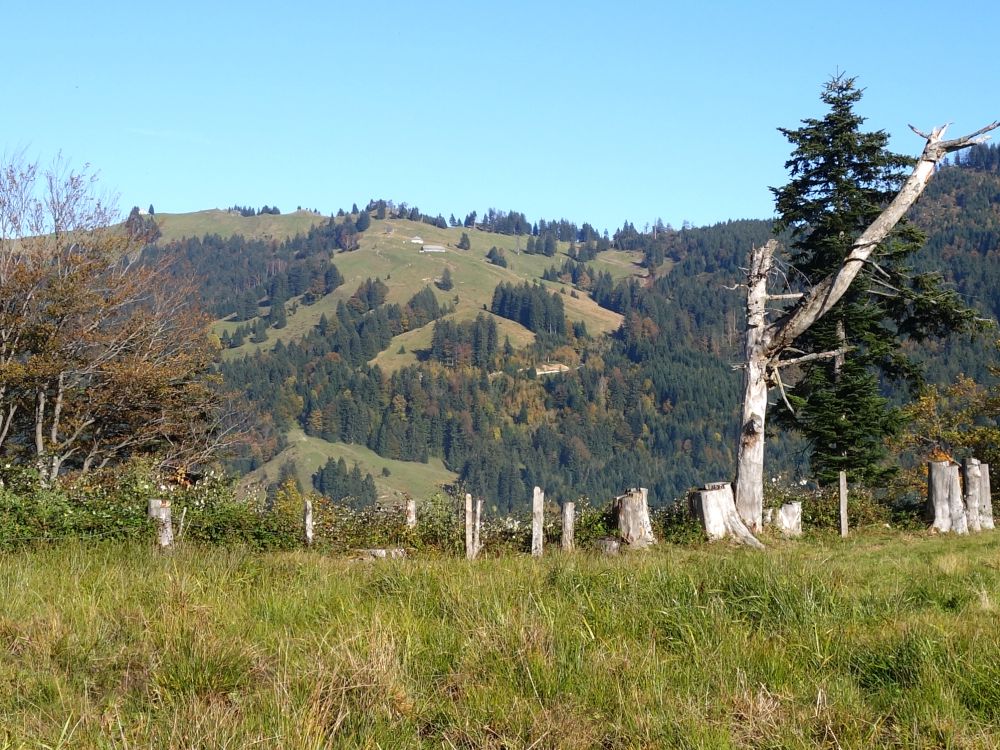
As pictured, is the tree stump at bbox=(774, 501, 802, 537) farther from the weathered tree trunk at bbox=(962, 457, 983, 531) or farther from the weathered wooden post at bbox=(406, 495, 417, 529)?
the weathered wooden post at bbox=(406, 495, 417, 529)

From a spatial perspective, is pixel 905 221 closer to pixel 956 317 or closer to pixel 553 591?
pixel 956 317

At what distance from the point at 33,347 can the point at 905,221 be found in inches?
1012

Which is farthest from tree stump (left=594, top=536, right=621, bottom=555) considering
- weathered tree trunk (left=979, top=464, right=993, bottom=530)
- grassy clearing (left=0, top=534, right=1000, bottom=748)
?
weathered tree trunk (left=979, top=464, right=993, bottom=530)

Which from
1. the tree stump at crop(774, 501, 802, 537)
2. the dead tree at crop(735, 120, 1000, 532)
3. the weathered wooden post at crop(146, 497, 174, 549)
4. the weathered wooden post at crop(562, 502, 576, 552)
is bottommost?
the tree stump at crop(774, 501, 802, 537)

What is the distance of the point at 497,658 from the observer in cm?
562

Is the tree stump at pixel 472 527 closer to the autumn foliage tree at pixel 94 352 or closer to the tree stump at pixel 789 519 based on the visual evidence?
the tree stump at pixel 789 519

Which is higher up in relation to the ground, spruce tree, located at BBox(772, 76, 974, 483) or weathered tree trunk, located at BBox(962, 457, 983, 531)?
spruce tree, located at BBox(772, 76, 974, 483)

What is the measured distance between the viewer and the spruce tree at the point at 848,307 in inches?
1166

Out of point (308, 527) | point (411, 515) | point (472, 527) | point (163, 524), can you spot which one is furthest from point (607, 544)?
point (163, 524)

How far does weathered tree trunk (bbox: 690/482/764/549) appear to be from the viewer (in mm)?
16625

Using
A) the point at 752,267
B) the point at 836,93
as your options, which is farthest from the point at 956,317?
the point at 752,267

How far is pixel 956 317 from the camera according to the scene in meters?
28.6

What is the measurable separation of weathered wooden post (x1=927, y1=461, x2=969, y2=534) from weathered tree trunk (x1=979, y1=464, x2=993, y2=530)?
1250 millimetres

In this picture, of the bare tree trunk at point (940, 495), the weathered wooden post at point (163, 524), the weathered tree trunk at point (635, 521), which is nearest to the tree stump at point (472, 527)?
the weathered tree trunk at point (635, 521)
